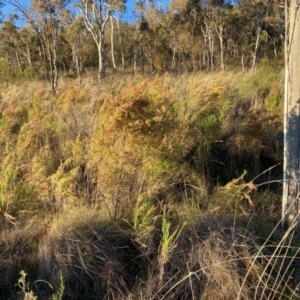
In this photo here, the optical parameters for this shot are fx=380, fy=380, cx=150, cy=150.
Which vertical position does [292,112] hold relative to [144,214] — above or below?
above

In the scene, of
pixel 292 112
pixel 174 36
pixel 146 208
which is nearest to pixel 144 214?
pixel 146 208

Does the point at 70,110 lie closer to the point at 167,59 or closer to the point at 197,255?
the point at 197,255

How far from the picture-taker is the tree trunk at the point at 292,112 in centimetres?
293

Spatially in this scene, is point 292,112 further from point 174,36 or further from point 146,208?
point 174,36

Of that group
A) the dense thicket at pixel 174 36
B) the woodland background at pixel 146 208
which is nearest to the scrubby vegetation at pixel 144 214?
the woodland background at pixel 146 208

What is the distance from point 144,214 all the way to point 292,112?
143cm

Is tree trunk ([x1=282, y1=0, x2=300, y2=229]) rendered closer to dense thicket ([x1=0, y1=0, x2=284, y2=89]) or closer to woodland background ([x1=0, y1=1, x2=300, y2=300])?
woodland background ([x1=0, y1=1, x2=300, y2=300])

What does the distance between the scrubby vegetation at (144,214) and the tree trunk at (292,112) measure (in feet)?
0.93

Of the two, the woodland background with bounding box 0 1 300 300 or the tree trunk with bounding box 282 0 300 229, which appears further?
the tree trunk with bounding box 282 0 300 229

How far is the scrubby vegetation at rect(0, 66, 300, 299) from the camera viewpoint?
247 centimetres

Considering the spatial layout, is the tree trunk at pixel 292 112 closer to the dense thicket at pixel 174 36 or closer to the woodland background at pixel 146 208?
the woodland background at pixel 146 208

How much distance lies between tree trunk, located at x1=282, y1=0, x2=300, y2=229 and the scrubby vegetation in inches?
11.1

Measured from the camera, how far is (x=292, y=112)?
304cm

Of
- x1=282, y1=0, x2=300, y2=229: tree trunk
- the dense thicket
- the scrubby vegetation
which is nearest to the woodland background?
the scrubby vegetation
